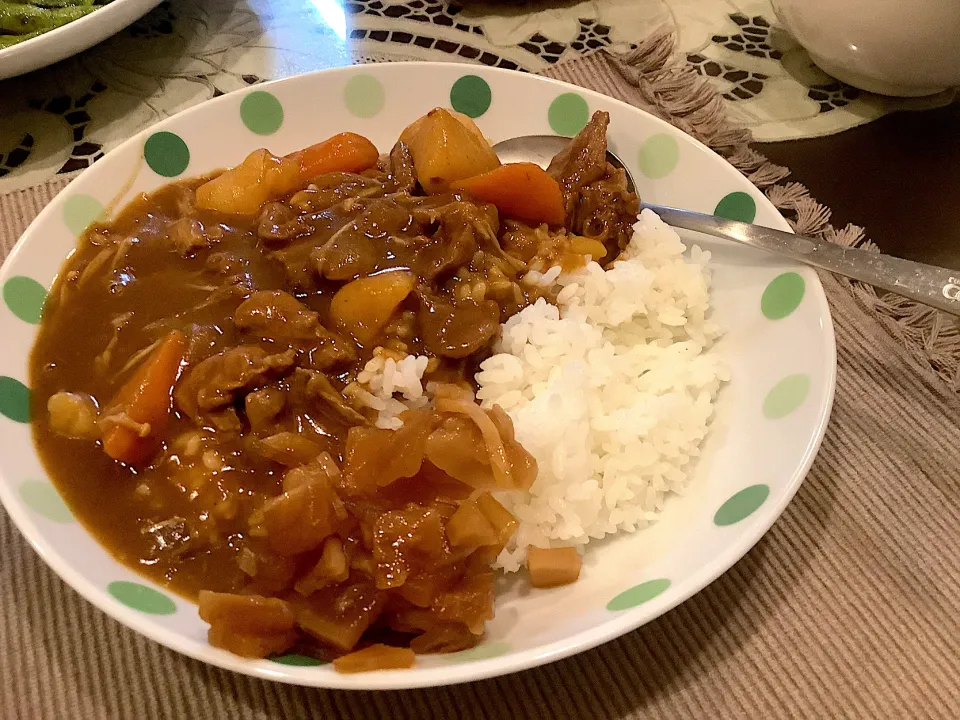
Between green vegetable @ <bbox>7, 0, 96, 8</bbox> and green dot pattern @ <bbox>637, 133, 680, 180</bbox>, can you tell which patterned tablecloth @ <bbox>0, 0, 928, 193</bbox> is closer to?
green vegetable @ <bbox>7, 0, 96, 8</bbox>

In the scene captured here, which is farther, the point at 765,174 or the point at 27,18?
the point at 27,18

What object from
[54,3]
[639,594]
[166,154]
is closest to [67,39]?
[54,3]

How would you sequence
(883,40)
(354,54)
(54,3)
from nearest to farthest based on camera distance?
(883,40)
(54,3)
(354,54)

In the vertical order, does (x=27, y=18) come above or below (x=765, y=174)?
above

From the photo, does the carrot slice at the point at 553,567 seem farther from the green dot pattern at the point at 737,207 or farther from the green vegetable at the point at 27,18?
the green vegetable at the point at 27,18

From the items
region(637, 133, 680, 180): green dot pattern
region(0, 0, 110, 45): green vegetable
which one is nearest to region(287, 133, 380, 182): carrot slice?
region(637, 133, 680, 180): green dot pattern

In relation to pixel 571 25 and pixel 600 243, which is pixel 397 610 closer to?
pixel 600 243

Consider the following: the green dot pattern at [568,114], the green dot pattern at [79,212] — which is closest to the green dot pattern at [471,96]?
the green dot pattern at [568,114]

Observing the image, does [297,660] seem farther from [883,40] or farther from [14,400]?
[883,40]
